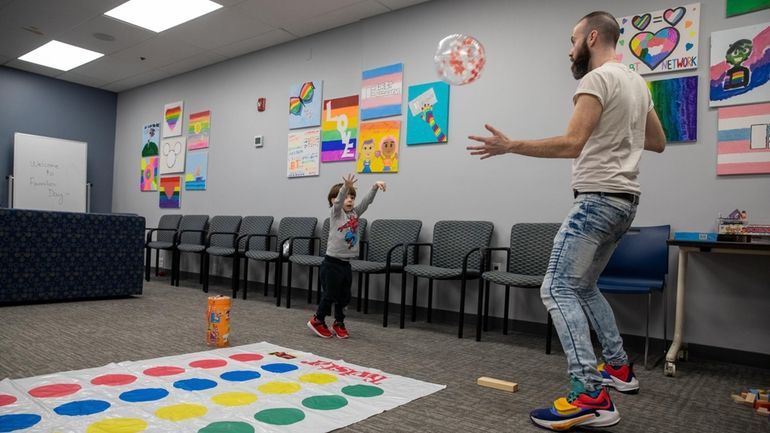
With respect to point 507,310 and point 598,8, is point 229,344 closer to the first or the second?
point 507,310

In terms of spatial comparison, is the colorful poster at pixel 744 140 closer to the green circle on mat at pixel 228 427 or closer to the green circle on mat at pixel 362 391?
the green circle on mat at pixel 362 391

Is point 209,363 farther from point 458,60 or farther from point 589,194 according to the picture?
point 458,60

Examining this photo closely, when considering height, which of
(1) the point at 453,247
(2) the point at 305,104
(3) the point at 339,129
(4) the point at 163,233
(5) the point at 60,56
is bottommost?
(4) the point at 163,233

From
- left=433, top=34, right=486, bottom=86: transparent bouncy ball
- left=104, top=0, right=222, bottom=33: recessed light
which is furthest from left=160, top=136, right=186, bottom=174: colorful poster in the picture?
left=433, top=34, right=486, bottom=86: transparent bouncy ball

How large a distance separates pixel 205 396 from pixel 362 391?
65 cm

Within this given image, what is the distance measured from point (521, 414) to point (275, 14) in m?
4.43

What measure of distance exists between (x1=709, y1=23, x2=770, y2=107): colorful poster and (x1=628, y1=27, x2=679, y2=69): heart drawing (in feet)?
0.78

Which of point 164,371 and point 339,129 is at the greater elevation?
point 339,129

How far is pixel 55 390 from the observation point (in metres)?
2.05

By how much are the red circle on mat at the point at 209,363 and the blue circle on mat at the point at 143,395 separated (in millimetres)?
413

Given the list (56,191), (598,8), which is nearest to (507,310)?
(598,8)

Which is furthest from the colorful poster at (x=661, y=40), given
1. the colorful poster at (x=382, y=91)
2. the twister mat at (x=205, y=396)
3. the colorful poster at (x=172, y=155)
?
the colorful poster at (x=172, y=155)

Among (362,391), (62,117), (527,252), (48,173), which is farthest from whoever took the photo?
(62,117)

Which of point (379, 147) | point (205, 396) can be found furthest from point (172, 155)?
point (205, 396)
